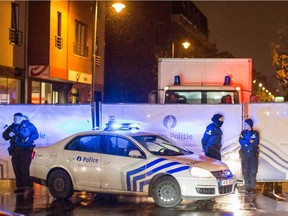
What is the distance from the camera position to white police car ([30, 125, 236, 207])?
10.0 meters

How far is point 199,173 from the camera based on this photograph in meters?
9.98

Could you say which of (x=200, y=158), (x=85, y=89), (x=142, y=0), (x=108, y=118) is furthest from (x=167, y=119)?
(x=142, y=0)

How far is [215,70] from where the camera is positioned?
1465cm

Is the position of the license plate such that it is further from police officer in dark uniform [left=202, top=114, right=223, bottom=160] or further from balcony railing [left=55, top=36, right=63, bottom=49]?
balcony railing [left=55, top=36, right=63, bottom=49]

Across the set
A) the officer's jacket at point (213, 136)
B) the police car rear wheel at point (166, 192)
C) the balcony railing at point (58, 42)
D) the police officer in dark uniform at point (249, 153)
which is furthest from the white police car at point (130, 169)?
the balcony railing at point (58, 42)

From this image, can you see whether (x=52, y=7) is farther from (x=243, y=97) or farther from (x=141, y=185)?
(x=141, y=185)

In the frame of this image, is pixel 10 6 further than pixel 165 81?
Yes

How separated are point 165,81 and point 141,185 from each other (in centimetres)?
505

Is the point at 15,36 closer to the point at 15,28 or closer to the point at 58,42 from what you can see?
the point at 15,28

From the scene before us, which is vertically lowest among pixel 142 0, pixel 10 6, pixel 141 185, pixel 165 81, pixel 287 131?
pixel 141 185

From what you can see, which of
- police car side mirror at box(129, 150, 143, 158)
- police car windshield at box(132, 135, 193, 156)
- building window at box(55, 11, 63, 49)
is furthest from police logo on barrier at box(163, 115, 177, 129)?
building window at box(55, 11, 63, 49)

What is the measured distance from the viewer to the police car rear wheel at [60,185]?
11062 mm

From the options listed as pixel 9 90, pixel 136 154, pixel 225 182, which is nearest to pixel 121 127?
pixel 136 154

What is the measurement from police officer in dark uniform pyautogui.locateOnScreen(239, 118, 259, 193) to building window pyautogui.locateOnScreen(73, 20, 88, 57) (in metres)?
17.3
